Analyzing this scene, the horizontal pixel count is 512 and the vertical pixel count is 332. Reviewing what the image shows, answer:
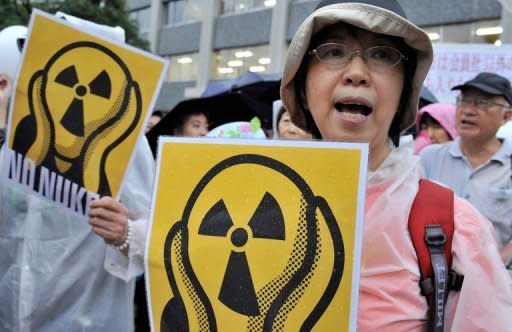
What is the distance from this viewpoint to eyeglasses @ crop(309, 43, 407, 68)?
1.26 metres

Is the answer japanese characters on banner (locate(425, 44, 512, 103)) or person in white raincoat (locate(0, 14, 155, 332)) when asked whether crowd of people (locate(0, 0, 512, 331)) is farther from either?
japanese characters on banner (locate(425, 44, 512, 103))

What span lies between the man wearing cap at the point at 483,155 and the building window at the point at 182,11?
66.9 feet

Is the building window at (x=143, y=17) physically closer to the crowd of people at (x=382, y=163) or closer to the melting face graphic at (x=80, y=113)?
the melting face graphic at (x=80, y=113)

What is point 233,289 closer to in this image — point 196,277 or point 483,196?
point 196,277

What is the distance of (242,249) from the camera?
108cm

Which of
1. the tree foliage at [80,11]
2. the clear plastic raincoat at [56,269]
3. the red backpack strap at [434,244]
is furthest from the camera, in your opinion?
the tree foliage at [80,11]

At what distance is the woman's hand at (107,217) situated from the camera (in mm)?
1853

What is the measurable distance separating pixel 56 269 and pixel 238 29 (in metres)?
19.3

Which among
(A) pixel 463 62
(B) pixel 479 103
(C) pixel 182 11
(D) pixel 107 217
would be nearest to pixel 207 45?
(C) pixel 182 11

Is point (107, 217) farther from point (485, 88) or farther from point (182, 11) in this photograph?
point (182, 11)

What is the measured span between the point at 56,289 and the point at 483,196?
2.12m

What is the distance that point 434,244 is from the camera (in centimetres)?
120

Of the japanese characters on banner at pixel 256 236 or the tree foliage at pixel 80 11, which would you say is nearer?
the japanese characters on banner at pixel 256 236

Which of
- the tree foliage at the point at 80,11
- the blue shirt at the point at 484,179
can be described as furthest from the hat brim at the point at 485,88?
the tree foliage at the point at 80,11
